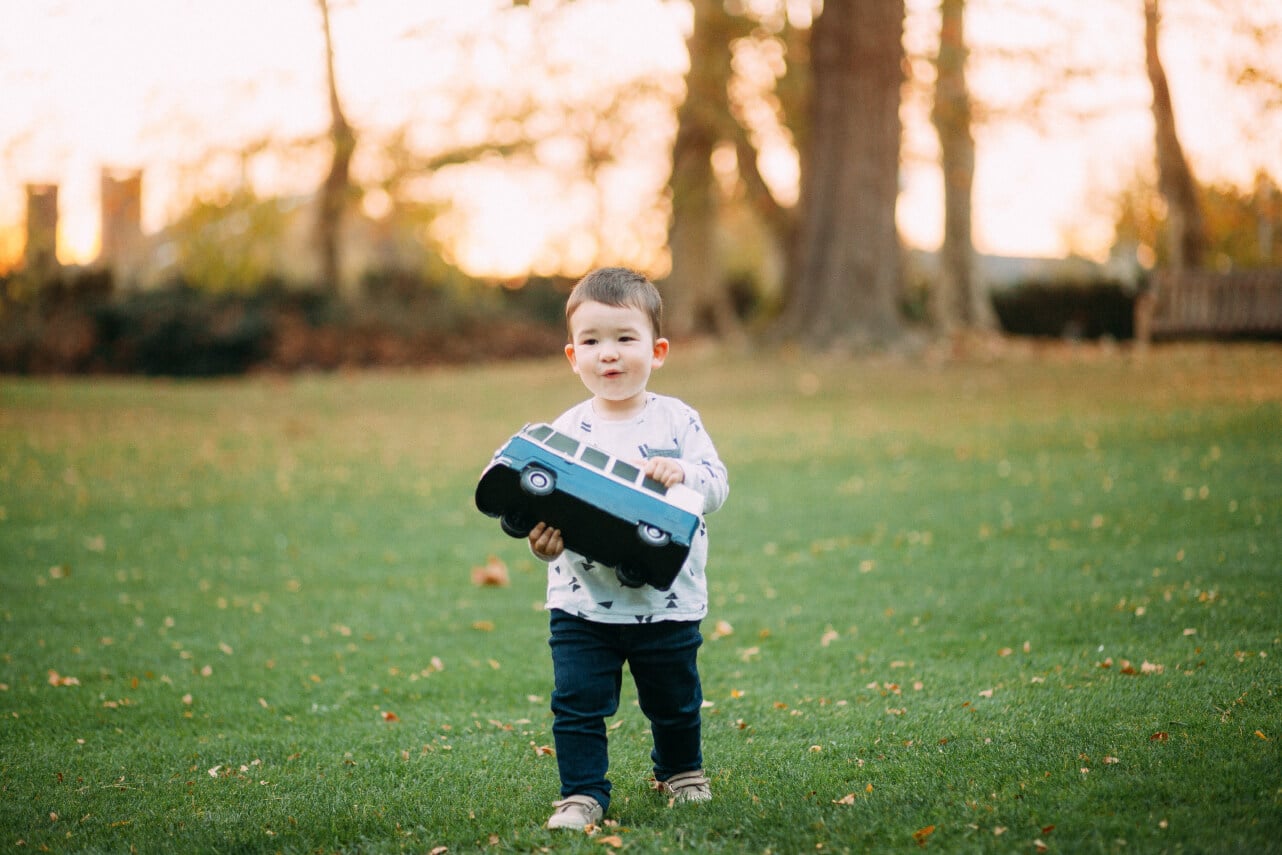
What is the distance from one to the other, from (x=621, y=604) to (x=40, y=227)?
18.7 m

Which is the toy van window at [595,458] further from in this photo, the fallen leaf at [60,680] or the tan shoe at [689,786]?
the fallen leaf at [60,680]

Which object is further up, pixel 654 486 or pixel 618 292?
pixel 618 292

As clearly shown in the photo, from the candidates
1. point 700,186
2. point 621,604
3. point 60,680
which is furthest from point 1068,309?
point 621,604

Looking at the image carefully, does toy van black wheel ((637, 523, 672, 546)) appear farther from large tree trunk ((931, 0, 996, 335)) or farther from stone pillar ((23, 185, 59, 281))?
large tree trunk ((931, 0, 996, 335))

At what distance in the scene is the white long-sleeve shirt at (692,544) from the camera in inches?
135

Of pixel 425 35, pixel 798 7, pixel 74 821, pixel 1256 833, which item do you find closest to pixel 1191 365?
pixel 798 7

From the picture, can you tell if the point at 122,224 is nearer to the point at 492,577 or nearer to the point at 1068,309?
the point at 1068,309

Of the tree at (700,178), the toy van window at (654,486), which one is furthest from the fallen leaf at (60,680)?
the tree at (700,178)

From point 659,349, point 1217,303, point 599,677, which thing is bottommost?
point 599,677

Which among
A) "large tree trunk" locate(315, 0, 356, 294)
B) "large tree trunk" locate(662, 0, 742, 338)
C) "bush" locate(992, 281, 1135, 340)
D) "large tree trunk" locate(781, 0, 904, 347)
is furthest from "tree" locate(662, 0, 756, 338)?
"bush" locate(992, 281, 1135, 340)

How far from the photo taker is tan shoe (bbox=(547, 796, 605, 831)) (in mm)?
3354

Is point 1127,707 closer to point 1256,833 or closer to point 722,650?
point 1256,833

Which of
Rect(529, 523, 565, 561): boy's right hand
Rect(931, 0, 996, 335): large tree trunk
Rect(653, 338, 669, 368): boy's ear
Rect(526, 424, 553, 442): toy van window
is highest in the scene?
Rect(931, 0, 996, 335): large tree trunk

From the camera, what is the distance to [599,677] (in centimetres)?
344
